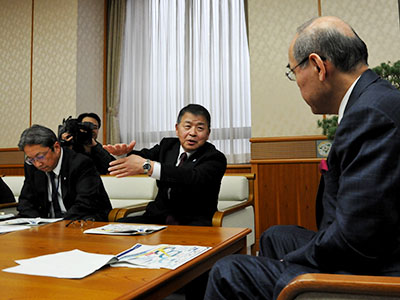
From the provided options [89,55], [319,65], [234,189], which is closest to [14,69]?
[89,55]

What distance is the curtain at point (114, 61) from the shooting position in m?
5.42

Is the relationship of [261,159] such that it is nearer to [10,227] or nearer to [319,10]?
[319,10]

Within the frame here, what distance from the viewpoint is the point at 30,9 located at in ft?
18.0

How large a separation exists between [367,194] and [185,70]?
441cm

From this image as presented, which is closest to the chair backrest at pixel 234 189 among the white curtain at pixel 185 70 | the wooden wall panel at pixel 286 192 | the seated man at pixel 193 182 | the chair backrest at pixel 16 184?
the seated man at pixel 193 182

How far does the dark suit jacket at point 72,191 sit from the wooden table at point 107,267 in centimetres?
34

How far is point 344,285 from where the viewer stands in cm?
83

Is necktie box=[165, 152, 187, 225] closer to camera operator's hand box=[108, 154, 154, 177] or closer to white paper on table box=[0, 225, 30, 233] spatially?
camera operator's hand box=[108, 154, 154, 177]

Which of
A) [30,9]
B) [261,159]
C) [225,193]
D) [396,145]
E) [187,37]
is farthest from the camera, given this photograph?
[30,9]

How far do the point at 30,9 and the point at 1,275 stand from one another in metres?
5.41

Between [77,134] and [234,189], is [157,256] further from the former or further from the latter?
[77,134]

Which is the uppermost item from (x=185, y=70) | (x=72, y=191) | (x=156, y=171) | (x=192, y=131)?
(x=185, y=70)

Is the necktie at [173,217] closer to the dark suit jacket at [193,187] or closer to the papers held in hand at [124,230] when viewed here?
the dark suit jacket at [193,187]

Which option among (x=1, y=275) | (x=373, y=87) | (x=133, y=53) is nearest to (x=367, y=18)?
(x=133, y=53)
